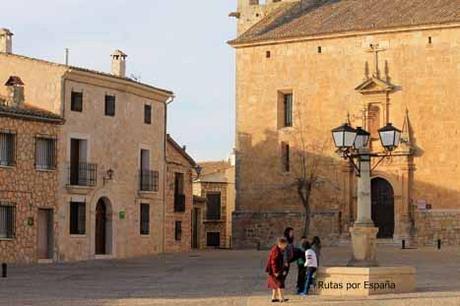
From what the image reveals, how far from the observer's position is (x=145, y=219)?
43781 mm

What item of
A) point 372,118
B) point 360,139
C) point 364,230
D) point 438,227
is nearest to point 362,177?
point 360,139

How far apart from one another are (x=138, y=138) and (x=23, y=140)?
7400mm

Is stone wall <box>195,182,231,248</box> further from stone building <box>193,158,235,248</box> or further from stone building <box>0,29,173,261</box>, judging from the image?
stone building <box>0,29,173,261</box>

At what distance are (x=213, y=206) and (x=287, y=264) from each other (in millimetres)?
42825

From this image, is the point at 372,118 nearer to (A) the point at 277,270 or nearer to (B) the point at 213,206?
(B) the point at 213,206

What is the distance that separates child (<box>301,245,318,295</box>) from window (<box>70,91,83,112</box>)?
764 inches

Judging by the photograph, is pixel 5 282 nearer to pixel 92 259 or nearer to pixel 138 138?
pixel 92 259

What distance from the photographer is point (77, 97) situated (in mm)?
40156

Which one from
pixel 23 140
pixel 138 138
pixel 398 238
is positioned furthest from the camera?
pixel 398 238

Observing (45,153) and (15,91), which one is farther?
(45,153)

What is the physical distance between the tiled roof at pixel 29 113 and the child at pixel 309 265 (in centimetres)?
1676

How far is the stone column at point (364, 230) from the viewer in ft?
71.9

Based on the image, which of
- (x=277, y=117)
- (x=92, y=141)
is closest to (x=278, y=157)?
(x=277, y=117)

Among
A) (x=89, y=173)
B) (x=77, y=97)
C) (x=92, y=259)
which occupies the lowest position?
(x=92, y=259)
